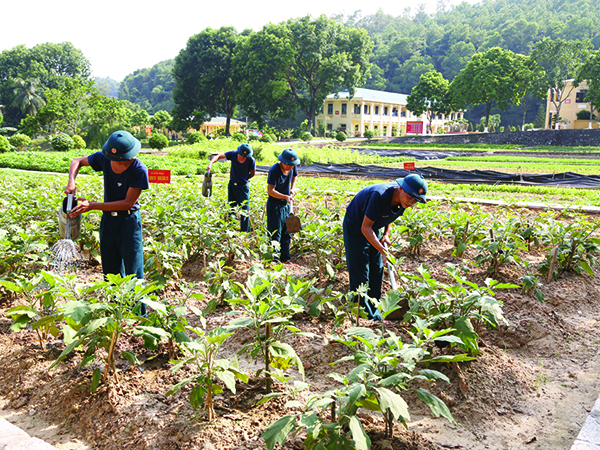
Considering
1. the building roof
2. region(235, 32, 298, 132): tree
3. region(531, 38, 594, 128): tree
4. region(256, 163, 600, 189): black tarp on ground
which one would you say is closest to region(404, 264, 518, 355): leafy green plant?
region(256, 163, 600, 189): black tarp on ground

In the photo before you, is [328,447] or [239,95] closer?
[328,447]

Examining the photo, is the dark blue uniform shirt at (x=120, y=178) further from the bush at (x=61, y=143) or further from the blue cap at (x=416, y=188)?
the bush at (x=61, y=143)

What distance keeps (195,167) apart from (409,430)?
1490cm

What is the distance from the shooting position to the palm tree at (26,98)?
48.4 m

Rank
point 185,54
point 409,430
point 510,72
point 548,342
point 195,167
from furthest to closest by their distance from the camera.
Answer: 1. point 185,54
2. point 510,72
3. point 195,167
4. point 548,342
5. point 409,430

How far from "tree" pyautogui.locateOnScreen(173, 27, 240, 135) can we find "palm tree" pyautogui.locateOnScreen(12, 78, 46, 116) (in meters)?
16.3

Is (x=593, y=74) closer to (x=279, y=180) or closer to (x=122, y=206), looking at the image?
(x=279, y=180)

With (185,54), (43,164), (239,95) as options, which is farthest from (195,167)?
(185,54)

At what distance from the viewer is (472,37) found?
71.6 meters

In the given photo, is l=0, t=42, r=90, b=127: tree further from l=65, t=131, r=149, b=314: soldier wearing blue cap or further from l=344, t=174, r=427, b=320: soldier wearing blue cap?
l=344, t=174, r=427, b=320: soldier wearing blue cap

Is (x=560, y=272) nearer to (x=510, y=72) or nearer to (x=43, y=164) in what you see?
(x=43, y=164)

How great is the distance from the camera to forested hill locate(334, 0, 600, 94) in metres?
61.5

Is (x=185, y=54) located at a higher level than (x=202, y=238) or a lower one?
higher

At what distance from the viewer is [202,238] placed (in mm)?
4723
